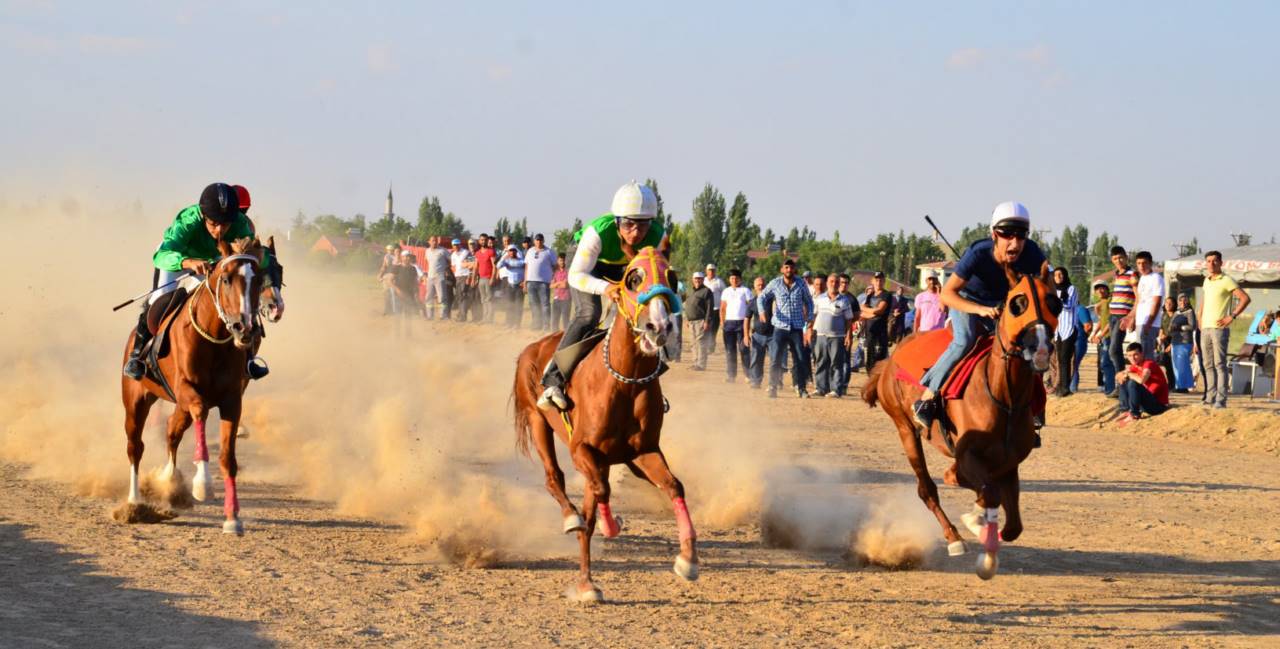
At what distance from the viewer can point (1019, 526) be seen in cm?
918

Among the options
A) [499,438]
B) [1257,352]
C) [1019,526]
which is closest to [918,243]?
[1257,352]

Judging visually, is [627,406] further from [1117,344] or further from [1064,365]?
[1064,365]

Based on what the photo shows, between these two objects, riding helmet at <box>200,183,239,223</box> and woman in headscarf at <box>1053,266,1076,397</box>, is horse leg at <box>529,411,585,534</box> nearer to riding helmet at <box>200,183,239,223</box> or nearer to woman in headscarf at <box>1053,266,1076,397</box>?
riding helmet at <box>200,183,239,223</box>

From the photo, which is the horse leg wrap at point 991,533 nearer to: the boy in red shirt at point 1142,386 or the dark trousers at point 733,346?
the boy in red shirt at point 1142,386

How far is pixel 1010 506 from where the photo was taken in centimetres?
920

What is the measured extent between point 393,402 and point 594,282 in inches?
272

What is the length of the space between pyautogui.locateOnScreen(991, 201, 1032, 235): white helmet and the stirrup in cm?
329

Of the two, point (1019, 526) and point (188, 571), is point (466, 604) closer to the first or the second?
point (188, 571)

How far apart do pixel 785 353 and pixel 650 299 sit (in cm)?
1591

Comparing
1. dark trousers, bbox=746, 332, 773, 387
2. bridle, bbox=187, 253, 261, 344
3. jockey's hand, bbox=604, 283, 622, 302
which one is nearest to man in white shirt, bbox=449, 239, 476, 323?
dark trousers, bbox=746, 332, 773, 387

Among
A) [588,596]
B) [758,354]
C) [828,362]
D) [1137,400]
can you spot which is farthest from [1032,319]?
[758,354]

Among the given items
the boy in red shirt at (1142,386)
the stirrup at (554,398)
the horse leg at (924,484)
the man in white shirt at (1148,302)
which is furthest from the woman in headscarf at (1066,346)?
the stirrup at (554,398)

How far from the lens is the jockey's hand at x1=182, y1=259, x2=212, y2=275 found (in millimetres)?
11203

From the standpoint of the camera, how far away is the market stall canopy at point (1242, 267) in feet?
97.3
